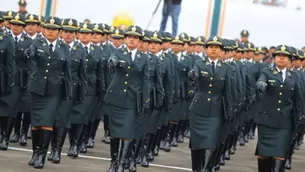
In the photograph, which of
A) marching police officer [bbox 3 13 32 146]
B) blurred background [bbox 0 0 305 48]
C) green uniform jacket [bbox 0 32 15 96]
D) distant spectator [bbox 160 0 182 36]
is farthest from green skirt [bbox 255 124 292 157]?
blurred background [bbox 0 0 305 48]

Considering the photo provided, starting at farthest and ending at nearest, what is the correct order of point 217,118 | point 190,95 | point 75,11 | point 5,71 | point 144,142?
point 75,11
point 190,95
point 144,142
point 5,71
point 217,118

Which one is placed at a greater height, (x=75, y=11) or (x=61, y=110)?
(x=75, y=11)

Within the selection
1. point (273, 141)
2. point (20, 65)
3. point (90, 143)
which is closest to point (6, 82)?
point (20, 65)

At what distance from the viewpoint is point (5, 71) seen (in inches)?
634

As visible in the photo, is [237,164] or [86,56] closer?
[86,56]

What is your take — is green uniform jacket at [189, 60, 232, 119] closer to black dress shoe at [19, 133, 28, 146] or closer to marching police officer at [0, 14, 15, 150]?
marching police officer at [0, 14, 15, 150]

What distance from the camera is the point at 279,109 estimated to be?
15.0 meters

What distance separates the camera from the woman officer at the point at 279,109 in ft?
48.9

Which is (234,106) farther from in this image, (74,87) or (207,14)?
(207,14)

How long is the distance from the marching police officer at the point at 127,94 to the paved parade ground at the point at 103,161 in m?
0.73

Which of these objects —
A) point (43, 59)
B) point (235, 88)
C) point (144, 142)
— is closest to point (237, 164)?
point (144, 142)

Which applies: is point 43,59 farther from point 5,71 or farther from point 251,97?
point 251,97

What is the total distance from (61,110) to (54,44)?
112 centimetres

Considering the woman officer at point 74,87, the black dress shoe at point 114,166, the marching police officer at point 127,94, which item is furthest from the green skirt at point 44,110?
the black dress shoe at point 114,166
